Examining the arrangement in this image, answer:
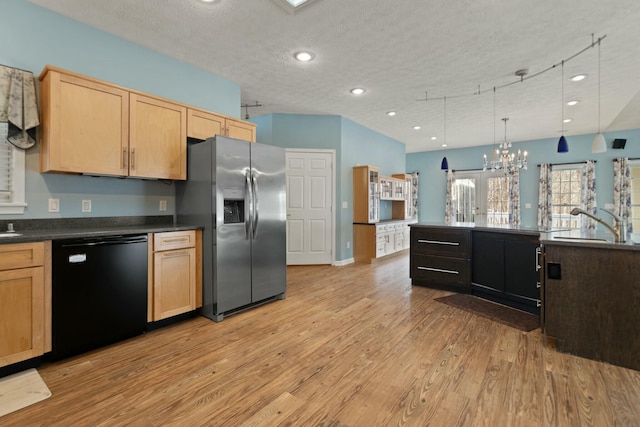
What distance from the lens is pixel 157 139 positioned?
9.69ft

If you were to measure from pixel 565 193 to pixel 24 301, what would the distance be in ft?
31.8

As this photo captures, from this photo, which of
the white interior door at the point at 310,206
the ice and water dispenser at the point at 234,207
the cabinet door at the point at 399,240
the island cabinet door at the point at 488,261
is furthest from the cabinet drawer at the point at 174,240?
the cabinet door at the point at 399,240

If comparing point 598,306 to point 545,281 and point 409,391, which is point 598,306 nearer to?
point 545,281

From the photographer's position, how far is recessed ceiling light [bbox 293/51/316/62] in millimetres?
3347

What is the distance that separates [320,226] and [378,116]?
236 cm

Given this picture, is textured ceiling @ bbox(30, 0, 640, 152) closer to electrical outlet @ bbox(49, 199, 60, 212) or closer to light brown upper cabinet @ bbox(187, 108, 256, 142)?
light brown upper cabinet @ bbox(187, 108, 256, 142)

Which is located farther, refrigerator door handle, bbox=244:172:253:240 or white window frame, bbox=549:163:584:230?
white window frame, bbox=549:163:584:230

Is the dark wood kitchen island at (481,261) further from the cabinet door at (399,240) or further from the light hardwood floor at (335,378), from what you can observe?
the cabinet door at (399,240)

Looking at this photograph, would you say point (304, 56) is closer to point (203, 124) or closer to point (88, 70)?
point (203, 124)

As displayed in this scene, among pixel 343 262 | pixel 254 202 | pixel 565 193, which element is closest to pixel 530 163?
pixel 565 193

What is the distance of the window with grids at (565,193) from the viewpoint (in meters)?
7.25

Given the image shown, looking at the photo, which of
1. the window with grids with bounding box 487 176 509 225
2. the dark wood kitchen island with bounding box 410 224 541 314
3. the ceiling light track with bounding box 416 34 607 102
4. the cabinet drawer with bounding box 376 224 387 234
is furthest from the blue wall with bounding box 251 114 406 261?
A: the window with grids with bounding box 487 176 509 225

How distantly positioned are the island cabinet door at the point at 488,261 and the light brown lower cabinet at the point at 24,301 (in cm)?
420

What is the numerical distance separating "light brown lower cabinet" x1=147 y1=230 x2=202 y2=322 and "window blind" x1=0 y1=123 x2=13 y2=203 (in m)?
1.07
